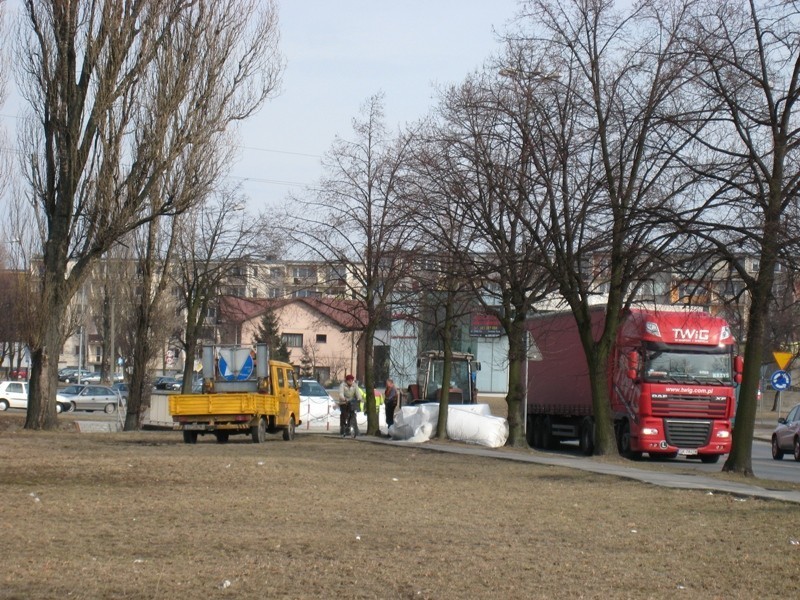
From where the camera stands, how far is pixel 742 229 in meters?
17.2

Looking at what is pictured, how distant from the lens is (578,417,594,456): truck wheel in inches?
1182

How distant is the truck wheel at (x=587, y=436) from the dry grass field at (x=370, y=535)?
1131 cm

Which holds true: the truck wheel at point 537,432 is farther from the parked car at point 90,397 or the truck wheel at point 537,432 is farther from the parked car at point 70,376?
the parked car at point 70,376

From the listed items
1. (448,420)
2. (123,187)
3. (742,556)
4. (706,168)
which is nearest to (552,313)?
(448,420)

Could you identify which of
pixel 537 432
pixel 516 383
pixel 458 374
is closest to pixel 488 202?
pixel 516 383

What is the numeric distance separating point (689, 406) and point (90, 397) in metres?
42.6

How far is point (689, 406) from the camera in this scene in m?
27.4

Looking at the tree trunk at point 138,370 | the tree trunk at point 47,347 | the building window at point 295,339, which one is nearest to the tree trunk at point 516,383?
the tree trunk at point 47,347

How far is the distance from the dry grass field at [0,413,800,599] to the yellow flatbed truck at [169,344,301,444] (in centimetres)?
838

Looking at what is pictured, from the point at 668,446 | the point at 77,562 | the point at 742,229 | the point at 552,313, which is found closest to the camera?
the point at 77,562

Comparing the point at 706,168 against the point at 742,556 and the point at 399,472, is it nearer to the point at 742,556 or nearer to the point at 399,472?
the point at 399,472

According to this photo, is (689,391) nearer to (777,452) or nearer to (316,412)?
(777,452)

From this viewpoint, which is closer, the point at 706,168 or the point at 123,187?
the point at 706,168

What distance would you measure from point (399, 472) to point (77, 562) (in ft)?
34.3
